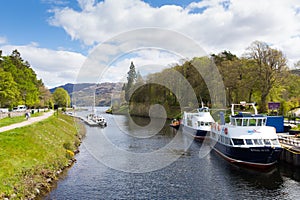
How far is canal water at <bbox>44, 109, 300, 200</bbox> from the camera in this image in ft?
77.6

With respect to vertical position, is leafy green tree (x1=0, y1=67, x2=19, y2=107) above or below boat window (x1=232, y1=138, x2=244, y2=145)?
above

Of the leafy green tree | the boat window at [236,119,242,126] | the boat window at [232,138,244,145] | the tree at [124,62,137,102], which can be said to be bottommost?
the boat window at [232,138,244,145]

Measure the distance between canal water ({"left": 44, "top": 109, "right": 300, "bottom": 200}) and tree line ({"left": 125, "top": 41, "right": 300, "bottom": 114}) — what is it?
1456 inches

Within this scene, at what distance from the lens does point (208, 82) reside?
274 ft

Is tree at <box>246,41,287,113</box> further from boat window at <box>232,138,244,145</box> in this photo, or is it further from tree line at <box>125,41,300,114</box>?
boat window at <box>232,138,244,145</box>

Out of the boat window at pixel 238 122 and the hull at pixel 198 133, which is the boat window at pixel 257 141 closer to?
the boat window at pixel 238 122

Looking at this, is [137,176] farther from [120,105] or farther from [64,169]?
[120,105]

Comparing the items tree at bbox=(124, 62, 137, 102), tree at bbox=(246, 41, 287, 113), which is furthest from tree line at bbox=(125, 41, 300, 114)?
tree at bbox=(124, 62, 137, 102)

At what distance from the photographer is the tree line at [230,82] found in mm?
68000

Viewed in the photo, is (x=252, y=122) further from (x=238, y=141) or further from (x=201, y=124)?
(x=201, y=124)

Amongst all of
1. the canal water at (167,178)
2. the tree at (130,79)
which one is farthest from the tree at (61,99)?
the canal water at (167,178)

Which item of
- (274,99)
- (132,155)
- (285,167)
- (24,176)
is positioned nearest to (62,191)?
(24,176)

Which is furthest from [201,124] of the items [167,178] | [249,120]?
[167,178]

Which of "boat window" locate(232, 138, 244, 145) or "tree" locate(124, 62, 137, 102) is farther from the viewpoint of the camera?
"tree" locate(124, 62, 137, 102)
